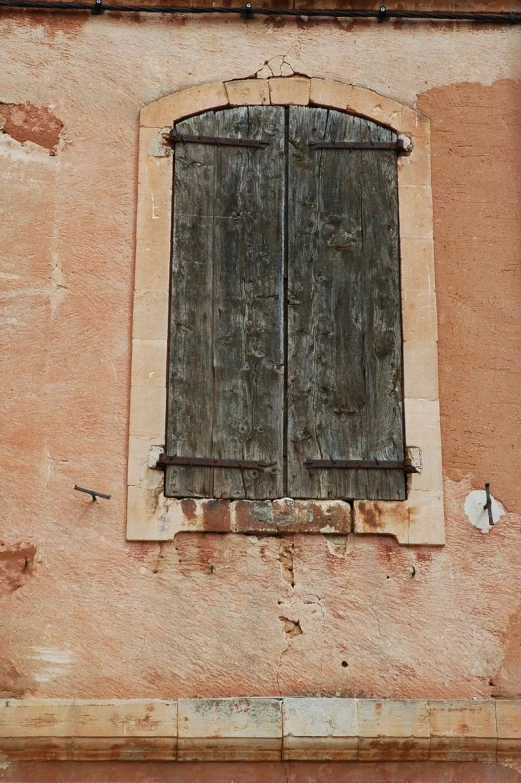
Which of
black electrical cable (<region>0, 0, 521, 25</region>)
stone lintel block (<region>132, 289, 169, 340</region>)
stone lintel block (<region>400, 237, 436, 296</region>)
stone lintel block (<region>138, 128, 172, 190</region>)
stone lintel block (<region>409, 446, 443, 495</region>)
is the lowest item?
stone lintel block (<region>409, 446, 443, 495</region>)

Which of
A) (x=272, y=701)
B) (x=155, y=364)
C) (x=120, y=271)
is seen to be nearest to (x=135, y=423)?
(x=155, y=364)

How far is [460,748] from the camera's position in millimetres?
6066

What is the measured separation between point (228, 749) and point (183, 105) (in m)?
3.26

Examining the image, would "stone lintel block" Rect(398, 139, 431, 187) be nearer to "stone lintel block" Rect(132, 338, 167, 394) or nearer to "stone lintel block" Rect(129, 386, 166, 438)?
"stone lintel block" Rect(132, 338, 167, 394)

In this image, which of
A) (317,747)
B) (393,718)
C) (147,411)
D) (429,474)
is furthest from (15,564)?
(429,474)

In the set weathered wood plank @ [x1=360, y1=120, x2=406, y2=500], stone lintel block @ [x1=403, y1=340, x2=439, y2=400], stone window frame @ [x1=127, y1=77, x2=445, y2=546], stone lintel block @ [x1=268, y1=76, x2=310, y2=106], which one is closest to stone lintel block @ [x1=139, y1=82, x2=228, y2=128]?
stone window frame @ [x1=127, y1=77, x2=445, y2=546]

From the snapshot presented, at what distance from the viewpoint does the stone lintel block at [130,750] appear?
5977 mm

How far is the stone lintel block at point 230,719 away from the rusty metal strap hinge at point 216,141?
281 cm

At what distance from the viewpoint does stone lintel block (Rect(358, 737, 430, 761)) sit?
19.8ft

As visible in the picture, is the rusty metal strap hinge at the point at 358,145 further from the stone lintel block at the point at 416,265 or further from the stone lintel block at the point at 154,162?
the stone lintel block at the point at 154,162

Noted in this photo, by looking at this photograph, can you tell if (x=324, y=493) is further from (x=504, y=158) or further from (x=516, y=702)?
(x=504, y=158)

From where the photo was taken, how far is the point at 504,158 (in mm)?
7094

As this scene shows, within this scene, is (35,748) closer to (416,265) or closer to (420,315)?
(420,315)

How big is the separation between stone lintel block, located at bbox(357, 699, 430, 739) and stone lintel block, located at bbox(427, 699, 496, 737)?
1.7 inches
